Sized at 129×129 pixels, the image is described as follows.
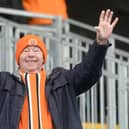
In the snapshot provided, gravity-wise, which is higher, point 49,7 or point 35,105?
point 49,7

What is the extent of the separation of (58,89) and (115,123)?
9.23 feet

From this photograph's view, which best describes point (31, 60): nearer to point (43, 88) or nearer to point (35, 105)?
point (43, 88)

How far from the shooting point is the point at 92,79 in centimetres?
478

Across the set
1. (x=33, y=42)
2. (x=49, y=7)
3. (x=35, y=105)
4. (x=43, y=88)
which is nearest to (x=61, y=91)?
(x=43, y=88)

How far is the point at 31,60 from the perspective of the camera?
475 centimetres

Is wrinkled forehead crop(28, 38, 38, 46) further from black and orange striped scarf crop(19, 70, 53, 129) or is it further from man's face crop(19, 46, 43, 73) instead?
black and orange striped scarf crop(19, 70, 53, 129)

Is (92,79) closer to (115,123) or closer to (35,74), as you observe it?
(35,74)

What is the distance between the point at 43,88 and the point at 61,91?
0.47 ft

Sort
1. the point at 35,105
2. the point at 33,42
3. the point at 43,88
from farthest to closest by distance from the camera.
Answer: the point at 33,42, the point at 43,88, the point at 35,105

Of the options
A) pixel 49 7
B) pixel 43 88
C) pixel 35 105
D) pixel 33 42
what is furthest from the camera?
pixel 49 7

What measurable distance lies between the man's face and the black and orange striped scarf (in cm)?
5

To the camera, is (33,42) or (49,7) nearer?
(33,42)

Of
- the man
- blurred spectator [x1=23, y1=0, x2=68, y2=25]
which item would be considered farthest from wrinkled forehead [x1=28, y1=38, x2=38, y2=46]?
blurred spectator [x1=23, y1=0, x2=68, y2=25]

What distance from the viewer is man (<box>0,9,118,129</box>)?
15.1ft
